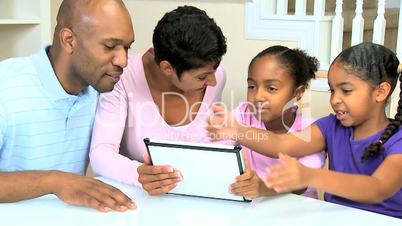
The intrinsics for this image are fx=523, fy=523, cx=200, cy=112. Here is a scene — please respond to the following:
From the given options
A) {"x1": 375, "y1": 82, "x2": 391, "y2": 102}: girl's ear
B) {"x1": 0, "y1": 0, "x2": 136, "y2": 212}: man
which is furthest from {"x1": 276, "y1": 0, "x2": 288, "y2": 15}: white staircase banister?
{"x1": 0, "y1": 0, "x2": 136, "y2": 212}: man

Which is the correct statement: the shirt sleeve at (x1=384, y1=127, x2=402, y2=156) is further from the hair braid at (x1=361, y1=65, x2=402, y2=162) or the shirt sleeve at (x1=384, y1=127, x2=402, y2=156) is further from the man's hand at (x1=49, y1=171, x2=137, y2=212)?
the man's hand at (x1=49, y1=171, x2=137, y2=212)

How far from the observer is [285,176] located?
104 cm

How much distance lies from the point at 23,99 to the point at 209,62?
49cm

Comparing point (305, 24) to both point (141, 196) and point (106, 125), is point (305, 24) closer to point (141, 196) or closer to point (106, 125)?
point (106, 125)

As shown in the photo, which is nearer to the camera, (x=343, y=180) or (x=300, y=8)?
(x=343, y=180)

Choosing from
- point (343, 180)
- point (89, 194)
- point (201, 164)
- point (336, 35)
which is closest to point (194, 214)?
point (201, 164)

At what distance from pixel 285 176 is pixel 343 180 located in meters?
0.19

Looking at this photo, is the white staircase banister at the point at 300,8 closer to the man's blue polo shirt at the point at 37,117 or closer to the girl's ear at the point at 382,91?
the girl's ear at the point at 382,91

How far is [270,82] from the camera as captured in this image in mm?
1475

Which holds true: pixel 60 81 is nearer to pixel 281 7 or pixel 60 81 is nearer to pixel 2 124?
pixel 2 124

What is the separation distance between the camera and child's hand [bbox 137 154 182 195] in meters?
1.15

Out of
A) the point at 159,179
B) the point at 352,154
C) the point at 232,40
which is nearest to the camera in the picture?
the point at 159,179

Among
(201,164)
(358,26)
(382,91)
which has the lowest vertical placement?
(201,164)

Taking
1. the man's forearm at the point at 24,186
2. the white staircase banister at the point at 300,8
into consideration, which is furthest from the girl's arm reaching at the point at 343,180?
the white staircase banister at the point at 300,8
